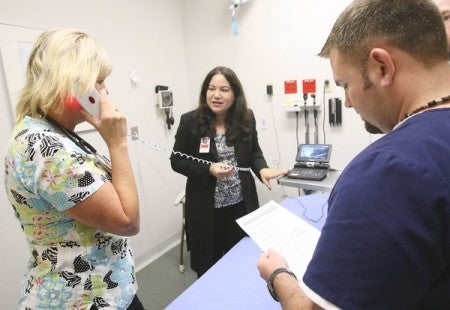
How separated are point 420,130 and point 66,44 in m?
0.89

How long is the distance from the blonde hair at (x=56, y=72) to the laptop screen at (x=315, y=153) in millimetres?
1598

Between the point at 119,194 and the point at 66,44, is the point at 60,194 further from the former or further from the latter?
the point at 66,44

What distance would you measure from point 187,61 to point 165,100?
0.64 metres

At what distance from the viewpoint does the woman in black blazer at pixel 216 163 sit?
1972 millimetres

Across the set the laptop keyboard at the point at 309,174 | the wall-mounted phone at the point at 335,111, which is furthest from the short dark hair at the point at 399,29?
the wall-mounted phone at the point at 335,111

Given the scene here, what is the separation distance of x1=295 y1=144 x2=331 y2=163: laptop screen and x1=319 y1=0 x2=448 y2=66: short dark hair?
1575mm

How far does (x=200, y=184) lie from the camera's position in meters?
1.98

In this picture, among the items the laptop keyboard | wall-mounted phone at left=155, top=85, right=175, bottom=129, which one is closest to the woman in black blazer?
the laptop keyboard

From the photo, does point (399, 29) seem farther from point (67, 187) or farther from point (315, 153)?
point (315, 153)

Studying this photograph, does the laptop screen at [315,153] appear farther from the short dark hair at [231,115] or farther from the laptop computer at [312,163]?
the short dark hair at [231,115]

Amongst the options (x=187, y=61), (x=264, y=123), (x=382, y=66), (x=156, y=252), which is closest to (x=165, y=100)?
(x=187, y=61)

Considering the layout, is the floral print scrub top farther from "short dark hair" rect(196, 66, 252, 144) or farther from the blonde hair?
"short dark hair" rect(196, 66, 252, 144)

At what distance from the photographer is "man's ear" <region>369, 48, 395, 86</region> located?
585 mm

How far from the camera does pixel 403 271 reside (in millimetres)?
473
